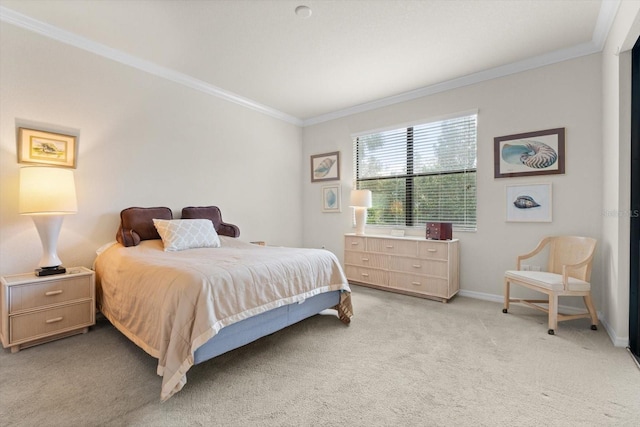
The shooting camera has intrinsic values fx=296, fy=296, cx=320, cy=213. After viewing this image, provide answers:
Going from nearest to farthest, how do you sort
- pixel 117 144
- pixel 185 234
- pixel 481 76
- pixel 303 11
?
pixel 303 11, pixel 185 234, pixel 117 144, pixel 481 76

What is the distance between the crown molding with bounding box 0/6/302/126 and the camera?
259cm

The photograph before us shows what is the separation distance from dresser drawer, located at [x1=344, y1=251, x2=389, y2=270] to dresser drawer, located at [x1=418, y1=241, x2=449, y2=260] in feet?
1.61

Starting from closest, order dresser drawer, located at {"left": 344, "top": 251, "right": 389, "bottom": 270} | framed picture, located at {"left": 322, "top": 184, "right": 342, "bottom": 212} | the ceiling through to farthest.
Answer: the ceiling → dresser drawer, located at {"left": 344, "top": 251, "right": 389, "bottom": 270} → framed picture, located at {"left": 322, "top": 184, "right": 342, "bottom": 212}

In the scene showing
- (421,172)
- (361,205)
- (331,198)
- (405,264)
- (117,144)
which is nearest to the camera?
(117,144)

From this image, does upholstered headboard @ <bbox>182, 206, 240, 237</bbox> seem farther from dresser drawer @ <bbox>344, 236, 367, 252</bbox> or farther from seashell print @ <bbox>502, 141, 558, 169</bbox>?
seashell print @ <bbox>502, 141, 558, 169</bbox>

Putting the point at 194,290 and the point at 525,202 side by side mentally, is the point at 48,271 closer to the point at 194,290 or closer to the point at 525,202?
the point at 194,290

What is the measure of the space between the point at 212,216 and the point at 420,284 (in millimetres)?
2776

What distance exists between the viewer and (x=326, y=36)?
284 centimetres

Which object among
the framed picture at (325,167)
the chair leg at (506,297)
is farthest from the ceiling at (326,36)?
the chair leg at (506,297)

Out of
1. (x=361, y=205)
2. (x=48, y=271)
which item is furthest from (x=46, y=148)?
(x=361, y=205)

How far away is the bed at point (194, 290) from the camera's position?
1749 millimetres

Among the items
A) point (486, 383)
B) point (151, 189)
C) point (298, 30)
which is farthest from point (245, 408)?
point (298, 30)

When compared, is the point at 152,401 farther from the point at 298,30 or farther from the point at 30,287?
the point at 298,30

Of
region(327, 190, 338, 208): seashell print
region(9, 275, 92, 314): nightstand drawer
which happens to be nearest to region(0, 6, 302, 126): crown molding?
region(327, 190, 338, 208): seashell print
